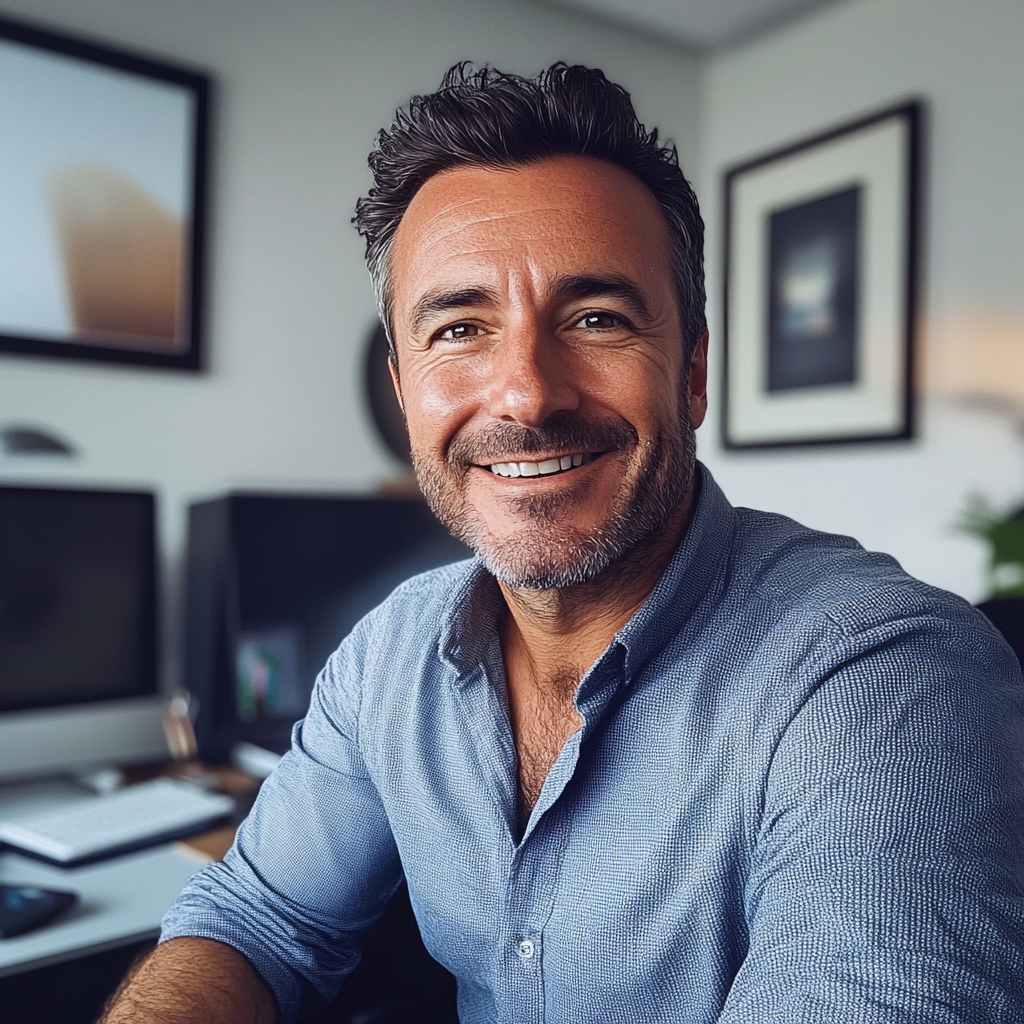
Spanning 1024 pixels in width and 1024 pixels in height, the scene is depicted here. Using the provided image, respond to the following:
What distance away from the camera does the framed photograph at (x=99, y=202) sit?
2.00 metres

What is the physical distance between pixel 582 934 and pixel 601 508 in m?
0.42

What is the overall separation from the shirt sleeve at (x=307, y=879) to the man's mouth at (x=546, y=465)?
1.24 feet

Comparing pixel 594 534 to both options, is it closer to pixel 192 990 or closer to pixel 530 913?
pixel 530 913

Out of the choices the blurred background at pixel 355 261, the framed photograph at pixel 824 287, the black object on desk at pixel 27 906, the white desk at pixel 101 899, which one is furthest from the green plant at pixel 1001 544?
the black object on desk at pixel 27 906

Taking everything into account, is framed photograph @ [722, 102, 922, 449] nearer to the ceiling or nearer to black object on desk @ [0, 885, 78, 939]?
the ceiling

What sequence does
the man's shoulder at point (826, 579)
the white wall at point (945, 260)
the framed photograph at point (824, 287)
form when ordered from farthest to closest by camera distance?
the framed photograph at point (824, 287) → the white wall at point (945, 260) → the man's shoulder at point (826, 579)

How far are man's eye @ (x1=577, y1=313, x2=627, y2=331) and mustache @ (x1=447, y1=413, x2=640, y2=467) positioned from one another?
0.32 ft

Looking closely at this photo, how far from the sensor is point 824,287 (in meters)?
2.79

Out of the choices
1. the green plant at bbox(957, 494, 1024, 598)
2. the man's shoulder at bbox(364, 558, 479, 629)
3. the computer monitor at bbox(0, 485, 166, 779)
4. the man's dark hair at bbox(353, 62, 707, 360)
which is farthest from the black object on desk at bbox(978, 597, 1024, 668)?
the computer monitor at bbox(0, 485, 166, 779)

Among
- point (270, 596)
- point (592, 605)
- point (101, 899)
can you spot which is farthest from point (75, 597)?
point (592, 605)

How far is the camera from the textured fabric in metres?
0.70

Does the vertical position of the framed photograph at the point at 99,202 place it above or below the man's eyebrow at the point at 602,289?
above

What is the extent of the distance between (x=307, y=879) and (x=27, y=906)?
0.44m

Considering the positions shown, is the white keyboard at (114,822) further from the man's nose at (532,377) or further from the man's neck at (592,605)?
the man's nose at (532,377)
